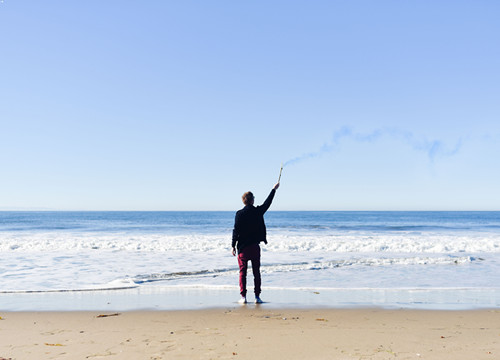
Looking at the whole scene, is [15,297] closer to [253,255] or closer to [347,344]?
[253,255]

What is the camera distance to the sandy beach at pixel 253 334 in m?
4.25

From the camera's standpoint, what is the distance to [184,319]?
600cm

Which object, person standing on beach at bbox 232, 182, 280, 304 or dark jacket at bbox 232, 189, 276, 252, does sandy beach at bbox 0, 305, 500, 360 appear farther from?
dark jacket at bbox 232, 189, 276, 252

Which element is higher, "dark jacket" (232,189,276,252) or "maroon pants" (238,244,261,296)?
"dark jacket" (232,189,276,252)

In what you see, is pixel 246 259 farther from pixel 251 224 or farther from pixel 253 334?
pixel 253 334

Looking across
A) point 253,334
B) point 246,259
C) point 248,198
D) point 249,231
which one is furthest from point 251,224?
point 253,334

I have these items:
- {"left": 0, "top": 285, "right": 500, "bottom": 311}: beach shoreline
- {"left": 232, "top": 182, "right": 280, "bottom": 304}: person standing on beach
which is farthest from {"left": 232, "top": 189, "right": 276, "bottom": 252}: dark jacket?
{"left": 0, "top": 285, "right": 500, "bottom": 311}: beach shoreline

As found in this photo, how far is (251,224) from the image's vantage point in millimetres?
7125

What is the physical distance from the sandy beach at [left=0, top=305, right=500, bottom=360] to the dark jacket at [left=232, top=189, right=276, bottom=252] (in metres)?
1.12

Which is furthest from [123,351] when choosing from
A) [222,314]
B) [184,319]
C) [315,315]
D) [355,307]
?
[355,307]

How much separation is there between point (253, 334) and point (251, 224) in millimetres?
2385

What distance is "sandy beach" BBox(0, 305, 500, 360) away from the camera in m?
4.25

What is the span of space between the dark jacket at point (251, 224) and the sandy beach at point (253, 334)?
3.66 feet

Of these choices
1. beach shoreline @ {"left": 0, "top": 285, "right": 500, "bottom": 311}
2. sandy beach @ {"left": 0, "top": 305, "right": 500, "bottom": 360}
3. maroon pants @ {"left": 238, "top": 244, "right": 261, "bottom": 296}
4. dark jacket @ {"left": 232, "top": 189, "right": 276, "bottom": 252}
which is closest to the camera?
sandy beach @ {"left": 0, "top": 305, "right": 500, "bottom": 360}
